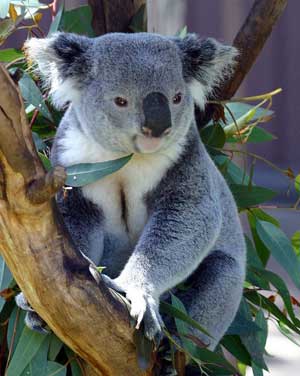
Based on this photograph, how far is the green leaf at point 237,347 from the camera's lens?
2.99m

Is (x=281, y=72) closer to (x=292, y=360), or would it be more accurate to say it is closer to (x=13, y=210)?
(x=292, y=360)

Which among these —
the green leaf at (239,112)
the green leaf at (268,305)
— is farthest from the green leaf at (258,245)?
the green leaf at (239,112)

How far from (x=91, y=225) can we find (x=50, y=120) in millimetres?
542

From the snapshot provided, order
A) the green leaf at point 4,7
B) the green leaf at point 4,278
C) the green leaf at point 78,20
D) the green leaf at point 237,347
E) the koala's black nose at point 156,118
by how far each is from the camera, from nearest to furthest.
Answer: the koala's black nose at point 156,118 < the green leaf at point 4,278 < the green leaf at point 4,7 < the green leaf at point 237,347 < the green leaf at point 78,20

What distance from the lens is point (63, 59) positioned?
2607 millimetres

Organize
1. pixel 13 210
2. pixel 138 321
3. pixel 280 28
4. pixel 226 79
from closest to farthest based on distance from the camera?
1. pixel 13 210
2. pixel 138 321
3. pixel 226 79
4. pixel 280 28

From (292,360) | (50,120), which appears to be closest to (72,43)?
(50,120)

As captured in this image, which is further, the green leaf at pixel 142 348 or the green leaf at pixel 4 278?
the green leaf at pixel 4 278

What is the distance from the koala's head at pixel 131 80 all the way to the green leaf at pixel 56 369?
0.67 m

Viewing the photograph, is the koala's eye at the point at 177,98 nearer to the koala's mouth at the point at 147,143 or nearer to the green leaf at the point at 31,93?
the koala's mouth at the point at 147,143

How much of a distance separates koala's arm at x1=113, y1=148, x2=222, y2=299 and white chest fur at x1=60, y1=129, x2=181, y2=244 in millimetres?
48

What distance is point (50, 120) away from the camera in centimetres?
304

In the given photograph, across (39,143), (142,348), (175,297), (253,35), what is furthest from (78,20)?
(142,348)

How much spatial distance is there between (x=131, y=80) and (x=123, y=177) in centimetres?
34
